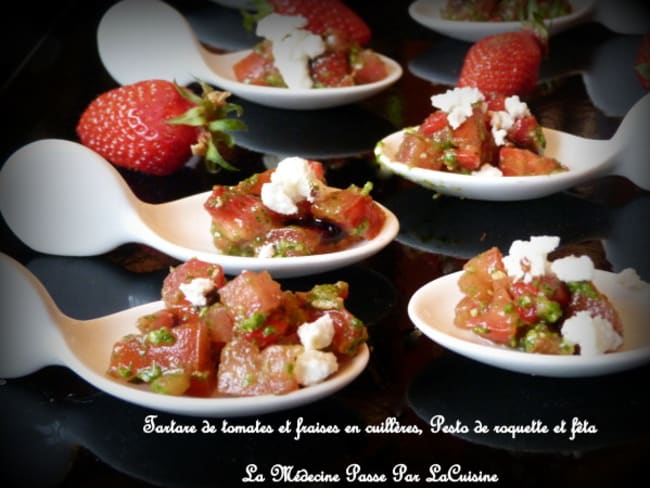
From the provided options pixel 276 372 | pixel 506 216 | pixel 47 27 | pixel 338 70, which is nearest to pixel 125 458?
pixel 276 372

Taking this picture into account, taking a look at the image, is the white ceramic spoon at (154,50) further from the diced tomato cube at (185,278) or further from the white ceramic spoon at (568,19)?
the diced tomato cube at (185,278)

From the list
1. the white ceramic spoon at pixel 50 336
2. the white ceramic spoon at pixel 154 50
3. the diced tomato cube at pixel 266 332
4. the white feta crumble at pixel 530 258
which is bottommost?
the white ceramic spoon at pixel 154 50

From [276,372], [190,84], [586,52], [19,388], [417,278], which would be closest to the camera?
[276,372]

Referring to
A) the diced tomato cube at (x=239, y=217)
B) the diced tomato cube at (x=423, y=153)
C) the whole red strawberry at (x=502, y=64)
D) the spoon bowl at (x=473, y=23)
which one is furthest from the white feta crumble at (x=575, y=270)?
the spoon bowl at (x=473, y=23)

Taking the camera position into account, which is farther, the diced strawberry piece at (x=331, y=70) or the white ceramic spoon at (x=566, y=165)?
the diced strawberry piece at (x=331, y=70)

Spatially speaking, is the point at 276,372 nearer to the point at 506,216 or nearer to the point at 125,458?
the point at 125,458

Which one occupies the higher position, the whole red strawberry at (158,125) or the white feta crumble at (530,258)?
the white feta crumble at (530,258)

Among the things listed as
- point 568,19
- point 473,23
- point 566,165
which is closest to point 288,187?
point 566,165
